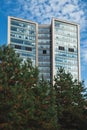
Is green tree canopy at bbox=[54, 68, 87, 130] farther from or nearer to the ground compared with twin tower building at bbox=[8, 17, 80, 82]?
nearer to the ground

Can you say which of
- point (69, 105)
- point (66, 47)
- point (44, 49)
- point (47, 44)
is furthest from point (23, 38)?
point (69, 105)

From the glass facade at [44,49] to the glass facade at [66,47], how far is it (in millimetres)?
3188

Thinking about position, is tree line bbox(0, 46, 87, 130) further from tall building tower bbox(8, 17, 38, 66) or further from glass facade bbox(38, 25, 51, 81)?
glass facade bbox(38, 25, 51, 81)

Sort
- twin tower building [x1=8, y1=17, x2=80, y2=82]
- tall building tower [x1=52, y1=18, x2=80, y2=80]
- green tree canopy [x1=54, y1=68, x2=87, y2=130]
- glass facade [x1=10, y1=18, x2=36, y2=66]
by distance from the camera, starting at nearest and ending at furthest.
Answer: green tree canopy [x1=54, y1=68, x2=87, y2=130], glass facade [x1=10, y1=18, x2=36, y2=66], twin tower building [x1=8, y1=17, x2=80, y2=82], tall building tower [x1=52, y1=18, x2=80, y2=80]

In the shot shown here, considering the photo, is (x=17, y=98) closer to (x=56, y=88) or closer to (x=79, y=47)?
(x=56, y=88)

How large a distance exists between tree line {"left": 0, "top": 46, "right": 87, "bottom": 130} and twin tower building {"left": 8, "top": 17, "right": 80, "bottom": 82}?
334ft

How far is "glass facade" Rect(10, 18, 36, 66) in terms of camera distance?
498 ft

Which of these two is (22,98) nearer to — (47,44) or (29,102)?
(29,102)

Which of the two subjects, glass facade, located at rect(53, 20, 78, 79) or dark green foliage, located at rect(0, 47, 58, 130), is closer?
dark green foliage, located at rect(0, 47, 58, 130)

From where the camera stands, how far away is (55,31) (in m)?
163

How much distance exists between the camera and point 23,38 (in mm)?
155750

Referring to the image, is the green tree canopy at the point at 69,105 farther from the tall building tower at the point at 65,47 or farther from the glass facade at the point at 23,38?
the tall building tower at the point at 65,47

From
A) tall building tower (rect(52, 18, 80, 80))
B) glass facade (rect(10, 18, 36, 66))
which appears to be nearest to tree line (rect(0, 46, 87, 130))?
glass facade (rect(10, 18, 36, 66))

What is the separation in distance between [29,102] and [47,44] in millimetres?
124105
